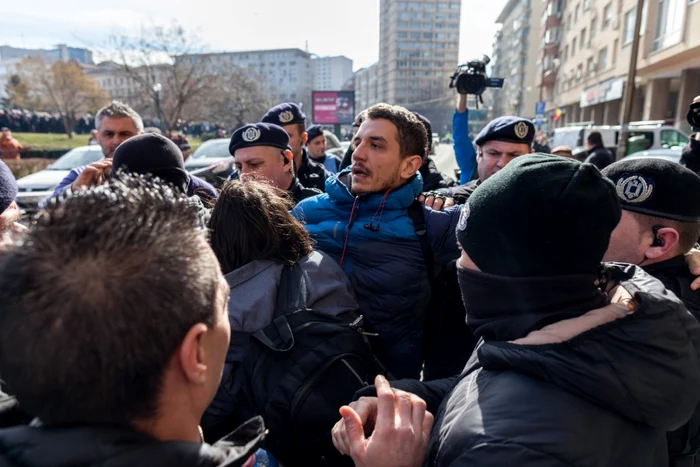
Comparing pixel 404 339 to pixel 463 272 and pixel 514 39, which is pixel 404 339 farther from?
pixel 514 39

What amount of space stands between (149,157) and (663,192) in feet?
8.42

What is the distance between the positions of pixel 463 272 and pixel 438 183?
2.74 meters

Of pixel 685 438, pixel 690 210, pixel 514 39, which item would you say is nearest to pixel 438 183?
pixel 690 210

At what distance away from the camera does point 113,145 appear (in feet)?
13.6

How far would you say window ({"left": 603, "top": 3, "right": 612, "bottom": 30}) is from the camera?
27.6 metres

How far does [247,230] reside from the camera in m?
1.84

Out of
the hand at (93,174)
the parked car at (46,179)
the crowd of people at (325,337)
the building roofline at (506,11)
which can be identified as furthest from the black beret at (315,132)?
the building roofline at (506,11)

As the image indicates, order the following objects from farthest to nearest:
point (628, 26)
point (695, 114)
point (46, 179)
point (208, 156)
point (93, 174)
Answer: point (628, 26)
point (208, 156)
point (46, 179)
point (695, 114)
point (93, 174)

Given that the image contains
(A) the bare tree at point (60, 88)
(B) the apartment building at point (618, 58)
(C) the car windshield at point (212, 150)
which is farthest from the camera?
(A) the bare tree at point (60, 88)

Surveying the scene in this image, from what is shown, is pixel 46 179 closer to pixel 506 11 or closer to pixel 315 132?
pixel 315 132

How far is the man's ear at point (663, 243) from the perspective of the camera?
1774mm

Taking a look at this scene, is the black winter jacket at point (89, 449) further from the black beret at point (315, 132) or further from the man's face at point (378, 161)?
the black beret at point (315, 132)

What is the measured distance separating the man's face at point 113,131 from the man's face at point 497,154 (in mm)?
3074

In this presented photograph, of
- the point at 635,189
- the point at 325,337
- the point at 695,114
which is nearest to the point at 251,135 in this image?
the point at 325,337
